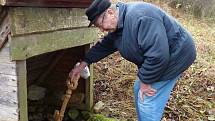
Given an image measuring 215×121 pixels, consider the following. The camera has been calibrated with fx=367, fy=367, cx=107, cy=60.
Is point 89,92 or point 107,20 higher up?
point 107,20

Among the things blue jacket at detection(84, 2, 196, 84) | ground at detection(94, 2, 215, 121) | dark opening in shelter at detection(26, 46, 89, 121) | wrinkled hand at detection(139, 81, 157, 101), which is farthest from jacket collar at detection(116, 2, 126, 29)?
ground at detection(94, 2, 215, 121)

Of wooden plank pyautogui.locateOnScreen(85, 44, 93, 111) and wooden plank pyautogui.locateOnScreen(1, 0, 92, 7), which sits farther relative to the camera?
wooden plank pyautogui.locateOnScreen(85, 44, 93, 111)

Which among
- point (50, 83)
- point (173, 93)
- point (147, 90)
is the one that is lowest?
point (173, 93)

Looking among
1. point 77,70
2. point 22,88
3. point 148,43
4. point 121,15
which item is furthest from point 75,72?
point 148,43

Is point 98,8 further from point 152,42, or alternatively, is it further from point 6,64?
point 6,64

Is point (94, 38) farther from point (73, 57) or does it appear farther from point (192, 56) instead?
point (192, 56)

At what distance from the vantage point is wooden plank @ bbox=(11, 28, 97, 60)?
9.57ft

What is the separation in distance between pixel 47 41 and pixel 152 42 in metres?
0.99

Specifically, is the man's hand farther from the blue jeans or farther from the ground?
the ground

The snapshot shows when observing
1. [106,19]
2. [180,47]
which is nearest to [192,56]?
[180,47]

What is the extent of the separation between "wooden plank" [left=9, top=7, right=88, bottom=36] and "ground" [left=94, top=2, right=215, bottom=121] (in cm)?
137

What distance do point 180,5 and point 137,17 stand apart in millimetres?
8733

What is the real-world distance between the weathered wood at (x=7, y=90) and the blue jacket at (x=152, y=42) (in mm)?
969

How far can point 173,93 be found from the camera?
206 inches
